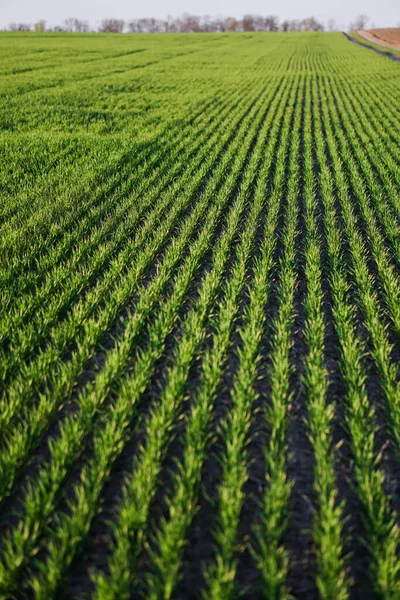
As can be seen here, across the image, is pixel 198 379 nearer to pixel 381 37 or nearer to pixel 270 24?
pixel 381 37

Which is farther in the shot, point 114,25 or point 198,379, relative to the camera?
point 114,25

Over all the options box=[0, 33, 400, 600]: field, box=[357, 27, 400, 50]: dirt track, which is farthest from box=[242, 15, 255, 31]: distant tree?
box=[0, 33, 400, 600]: field

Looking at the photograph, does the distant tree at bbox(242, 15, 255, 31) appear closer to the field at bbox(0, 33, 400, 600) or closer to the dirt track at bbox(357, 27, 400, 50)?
the dirt track at bbox(357, 27, 400, 50)

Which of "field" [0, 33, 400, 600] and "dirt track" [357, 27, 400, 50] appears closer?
"field" [0, 33, 400, 600]

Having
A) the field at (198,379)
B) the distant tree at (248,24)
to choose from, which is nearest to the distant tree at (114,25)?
the distant tree at (248,24)

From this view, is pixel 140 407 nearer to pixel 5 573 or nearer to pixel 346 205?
pixel 5 573

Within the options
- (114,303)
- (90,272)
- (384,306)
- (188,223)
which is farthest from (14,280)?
(384,306)

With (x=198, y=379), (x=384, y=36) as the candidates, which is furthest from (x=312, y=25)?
(x=198, y=379)

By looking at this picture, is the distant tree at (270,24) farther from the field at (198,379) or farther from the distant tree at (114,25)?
the field at (198,379)
